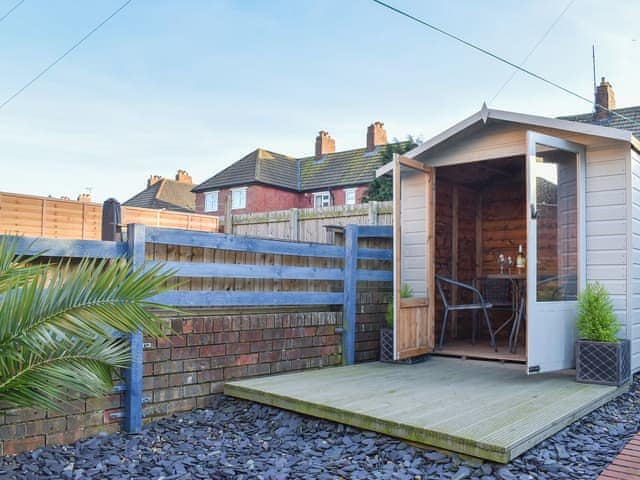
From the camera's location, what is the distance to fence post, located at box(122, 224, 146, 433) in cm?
344

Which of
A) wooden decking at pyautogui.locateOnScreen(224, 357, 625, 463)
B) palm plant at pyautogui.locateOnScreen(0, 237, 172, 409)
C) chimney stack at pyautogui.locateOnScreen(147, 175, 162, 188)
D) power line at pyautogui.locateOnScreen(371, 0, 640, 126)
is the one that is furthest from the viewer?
chimney stack at pyautogui.locateOnScreen(147, 175, 162, 188)

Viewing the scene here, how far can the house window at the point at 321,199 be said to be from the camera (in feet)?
67.2

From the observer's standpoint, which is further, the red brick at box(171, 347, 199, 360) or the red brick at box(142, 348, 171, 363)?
the red brick at box(171, 347, 199, 360)

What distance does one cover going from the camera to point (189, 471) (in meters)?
2.79

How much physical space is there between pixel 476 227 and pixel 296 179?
1554 centimetres

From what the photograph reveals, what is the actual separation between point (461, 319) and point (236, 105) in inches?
329

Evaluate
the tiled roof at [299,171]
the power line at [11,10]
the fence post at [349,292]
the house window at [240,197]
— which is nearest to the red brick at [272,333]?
the fence post at [349,292]

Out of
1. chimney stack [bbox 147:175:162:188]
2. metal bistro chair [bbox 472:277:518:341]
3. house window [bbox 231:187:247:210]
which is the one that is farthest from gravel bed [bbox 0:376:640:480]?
chimney stack [bbox 147:175:162:188]

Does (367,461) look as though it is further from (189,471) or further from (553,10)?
(553,10)

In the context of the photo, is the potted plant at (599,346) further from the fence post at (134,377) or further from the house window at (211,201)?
the house window at (211,201)

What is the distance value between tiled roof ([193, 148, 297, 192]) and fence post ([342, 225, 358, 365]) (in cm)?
1594

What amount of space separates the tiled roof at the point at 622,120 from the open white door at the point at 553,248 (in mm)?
5980

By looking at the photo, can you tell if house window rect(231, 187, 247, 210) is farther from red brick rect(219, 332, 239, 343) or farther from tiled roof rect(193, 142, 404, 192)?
red brick rect(219, 332, 239, 343)

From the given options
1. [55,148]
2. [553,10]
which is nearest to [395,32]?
[553,10]
